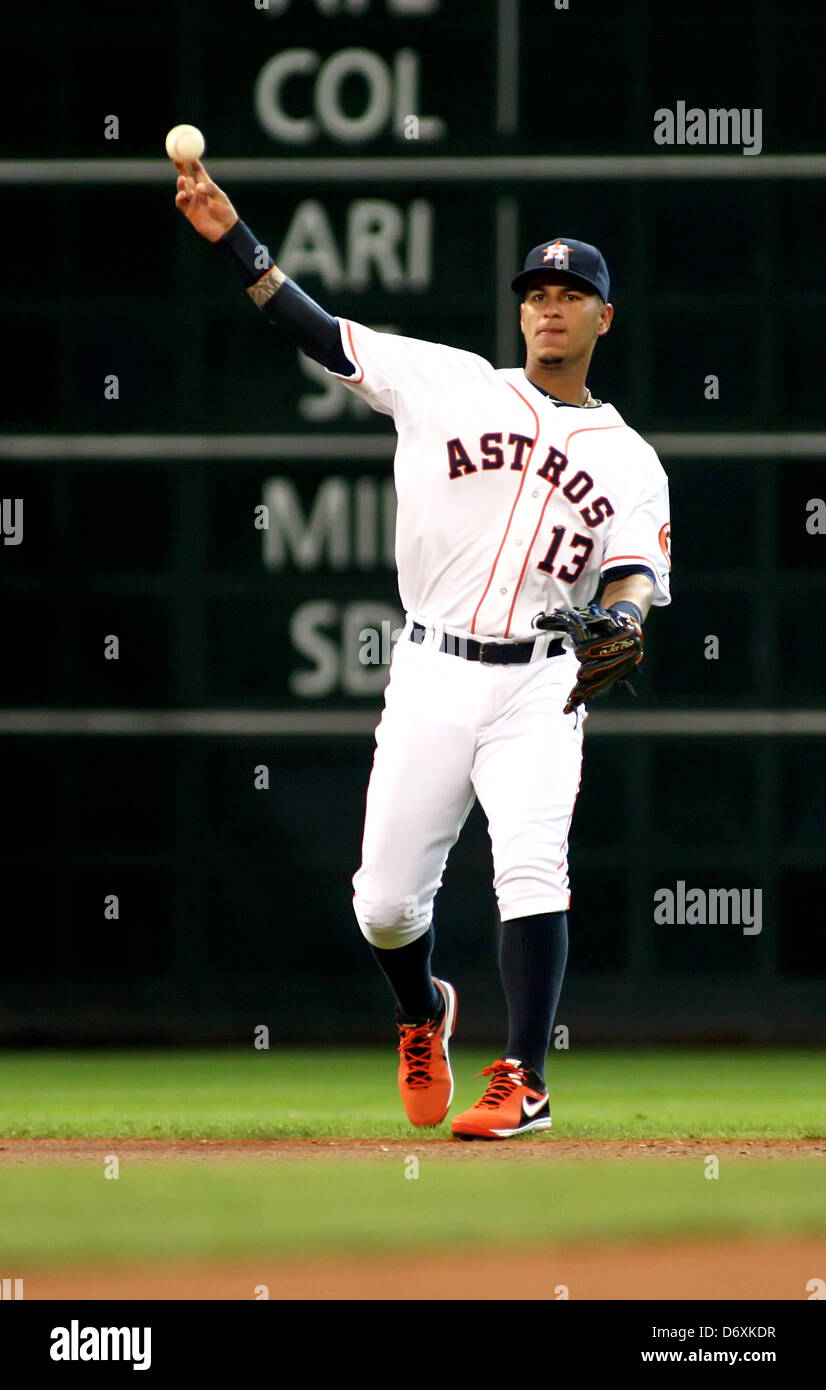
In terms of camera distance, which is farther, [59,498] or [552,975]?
[59,498]

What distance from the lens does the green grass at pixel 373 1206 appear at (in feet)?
Result: 12.1

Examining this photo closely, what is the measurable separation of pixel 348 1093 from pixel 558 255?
2.70 m

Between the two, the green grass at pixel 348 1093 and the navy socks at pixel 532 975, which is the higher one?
the navy socks at pixel 532 975

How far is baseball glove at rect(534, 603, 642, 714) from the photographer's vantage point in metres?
4.16

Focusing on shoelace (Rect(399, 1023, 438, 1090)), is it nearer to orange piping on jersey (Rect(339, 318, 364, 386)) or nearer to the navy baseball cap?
orange piping on jersey (Rect(339, 318, 364, 386))

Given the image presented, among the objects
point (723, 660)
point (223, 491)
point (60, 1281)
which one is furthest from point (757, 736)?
point (60, 1281)

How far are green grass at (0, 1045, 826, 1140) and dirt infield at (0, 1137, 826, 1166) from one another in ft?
0.48

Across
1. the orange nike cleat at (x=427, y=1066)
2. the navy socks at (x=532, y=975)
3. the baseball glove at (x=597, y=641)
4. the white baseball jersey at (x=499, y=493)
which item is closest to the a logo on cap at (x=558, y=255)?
the white baseball jersey at (x=499, y=493)

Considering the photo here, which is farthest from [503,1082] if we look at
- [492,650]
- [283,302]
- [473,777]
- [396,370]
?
[283,302]

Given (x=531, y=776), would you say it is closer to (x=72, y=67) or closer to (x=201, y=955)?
(x=201, y=955)

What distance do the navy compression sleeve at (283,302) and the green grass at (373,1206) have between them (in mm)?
1654

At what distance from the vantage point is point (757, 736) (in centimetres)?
676

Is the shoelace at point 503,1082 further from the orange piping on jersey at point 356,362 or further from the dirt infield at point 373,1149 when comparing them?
the orange piping on jersey at point 356,362

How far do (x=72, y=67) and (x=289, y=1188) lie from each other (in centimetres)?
405
